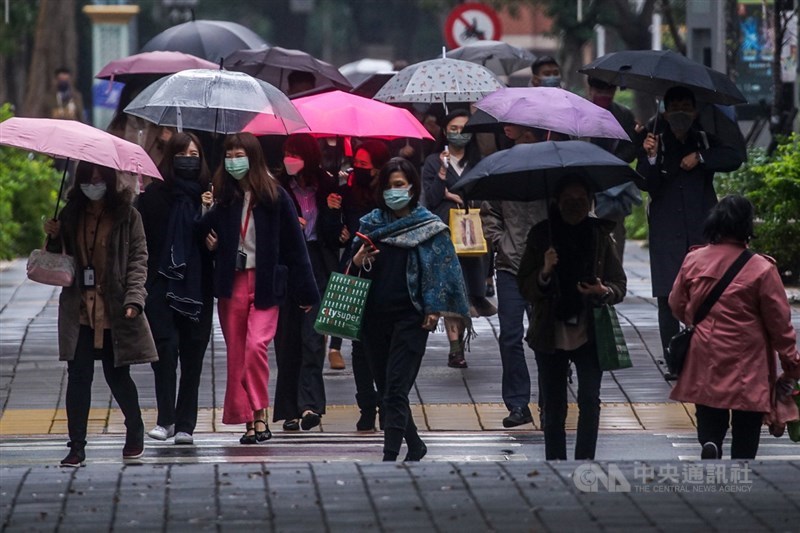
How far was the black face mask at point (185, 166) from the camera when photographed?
9836mm

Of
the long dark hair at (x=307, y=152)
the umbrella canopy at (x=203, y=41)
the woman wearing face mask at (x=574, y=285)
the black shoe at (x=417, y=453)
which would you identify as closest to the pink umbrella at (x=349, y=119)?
the long dark hair at (x=307, y=152)

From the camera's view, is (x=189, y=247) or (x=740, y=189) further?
(x=740, y=189)

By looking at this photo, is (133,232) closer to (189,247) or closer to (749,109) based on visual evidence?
(189,247)

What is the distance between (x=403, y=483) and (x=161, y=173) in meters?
3.15

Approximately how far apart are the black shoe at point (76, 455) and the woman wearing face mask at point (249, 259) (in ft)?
3.24

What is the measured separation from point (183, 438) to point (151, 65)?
17.6ft

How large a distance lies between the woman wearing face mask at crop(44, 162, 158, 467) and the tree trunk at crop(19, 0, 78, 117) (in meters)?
20.3

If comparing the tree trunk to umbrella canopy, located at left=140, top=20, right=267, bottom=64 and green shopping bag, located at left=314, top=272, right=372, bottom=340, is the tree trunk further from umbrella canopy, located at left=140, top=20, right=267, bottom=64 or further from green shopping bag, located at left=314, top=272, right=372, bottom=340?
green shopping bag, located at left=314, top=272, right=372, bottom=340

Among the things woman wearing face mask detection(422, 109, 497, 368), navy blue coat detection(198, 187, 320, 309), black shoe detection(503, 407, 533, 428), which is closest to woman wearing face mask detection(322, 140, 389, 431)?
navy blue coat detection(198, 187, 320, 309)

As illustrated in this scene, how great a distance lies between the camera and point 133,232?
29.7ft

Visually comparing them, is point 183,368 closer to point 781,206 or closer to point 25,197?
point 781,206

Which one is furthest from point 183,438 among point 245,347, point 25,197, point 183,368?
point 25,197

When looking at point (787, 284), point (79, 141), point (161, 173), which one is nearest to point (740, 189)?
point (787, 284)

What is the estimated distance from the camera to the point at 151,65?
14.3 m
